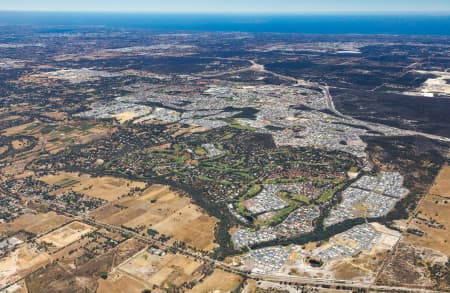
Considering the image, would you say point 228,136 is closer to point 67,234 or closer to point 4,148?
point 4,148

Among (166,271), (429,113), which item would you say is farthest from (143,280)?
(429,113)

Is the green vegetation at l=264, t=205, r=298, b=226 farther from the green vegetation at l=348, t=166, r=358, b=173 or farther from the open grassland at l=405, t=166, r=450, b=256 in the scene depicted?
the green vegetation at l=348, t=166, r=358, b=173

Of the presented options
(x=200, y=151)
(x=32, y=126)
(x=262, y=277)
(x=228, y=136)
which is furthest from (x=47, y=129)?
(x=262, y=277)

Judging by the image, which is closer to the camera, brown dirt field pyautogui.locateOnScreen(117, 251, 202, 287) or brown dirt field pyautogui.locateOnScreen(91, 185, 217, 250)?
brown dirt field pyautogui.locateOnScreen(117, 251, 202, 287)

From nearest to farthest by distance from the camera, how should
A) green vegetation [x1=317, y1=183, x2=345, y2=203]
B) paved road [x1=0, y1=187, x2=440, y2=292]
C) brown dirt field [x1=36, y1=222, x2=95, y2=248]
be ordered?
paved road [x1=0, y1=187, x2=440, y2=292]
brown dirt field [x1=36, y1=222, x2=95, y2=248]
green vegetation [x1=317, y1=183, x2=345, y2=203]

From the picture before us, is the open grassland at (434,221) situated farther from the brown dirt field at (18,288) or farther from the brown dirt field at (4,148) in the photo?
the brown dirt field at (4,148)

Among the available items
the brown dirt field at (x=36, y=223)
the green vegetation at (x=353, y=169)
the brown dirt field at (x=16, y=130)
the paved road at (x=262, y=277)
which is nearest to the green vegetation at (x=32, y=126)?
the brown dirt field at (x=16, y=130)

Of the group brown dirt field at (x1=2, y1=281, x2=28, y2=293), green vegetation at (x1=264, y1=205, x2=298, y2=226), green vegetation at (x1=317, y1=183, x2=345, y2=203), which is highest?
green vegetation at (x1=317, y1=183, x2=345, y2=203)

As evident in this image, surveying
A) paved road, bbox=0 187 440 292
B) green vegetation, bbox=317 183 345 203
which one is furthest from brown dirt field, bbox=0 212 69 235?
green vegetation, bbox=317 183 345 203
